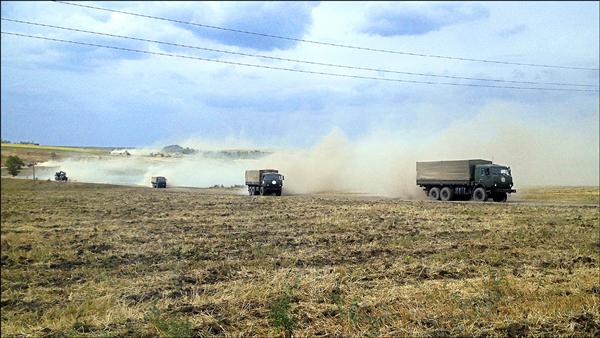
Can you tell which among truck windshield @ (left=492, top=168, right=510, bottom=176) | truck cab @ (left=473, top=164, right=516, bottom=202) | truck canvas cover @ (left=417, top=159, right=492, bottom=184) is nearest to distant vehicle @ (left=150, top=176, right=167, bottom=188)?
truck canvas cover @ (left=417, top=159, right=492, bottom=184)

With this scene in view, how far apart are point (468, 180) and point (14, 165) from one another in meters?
43.6

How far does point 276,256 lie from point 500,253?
6.99 metres

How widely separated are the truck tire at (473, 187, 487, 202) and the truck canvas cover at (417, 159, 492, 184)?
1.27 metres

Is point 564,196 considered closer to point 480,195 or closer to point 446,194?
point 480,195

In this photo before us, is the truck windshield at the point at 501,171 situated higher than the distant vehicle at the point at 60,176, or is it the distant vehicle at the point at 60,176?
the truck windshield at the point at 501,171

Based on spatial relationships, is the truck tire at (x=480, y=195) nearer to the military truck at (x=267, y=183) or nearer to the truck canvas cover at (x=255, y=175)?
the military truck at (x=267, y=183)

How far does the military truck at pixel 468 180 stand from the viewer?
139 feet

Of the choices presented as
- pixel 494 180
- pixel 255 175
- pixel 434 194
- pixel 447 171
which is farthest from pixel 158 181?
pixel 494 180

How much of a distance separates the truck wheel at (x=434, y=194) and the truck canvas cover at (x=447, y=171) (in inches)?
38.1

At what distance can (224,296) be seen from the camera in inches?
354

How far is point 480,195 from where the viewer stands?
42812 millimetres

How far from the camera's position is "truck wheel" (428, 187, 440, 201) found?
47375 millimetres

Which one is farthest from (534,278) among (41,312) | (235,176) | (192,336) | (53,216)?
(235,176)

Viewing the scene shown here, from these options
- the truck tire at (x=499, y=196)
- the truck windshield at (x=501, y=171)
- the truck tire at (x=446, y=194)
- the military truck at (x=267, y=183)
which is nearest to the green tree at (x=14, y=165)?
the truck windshield at (x=501, y=171)
